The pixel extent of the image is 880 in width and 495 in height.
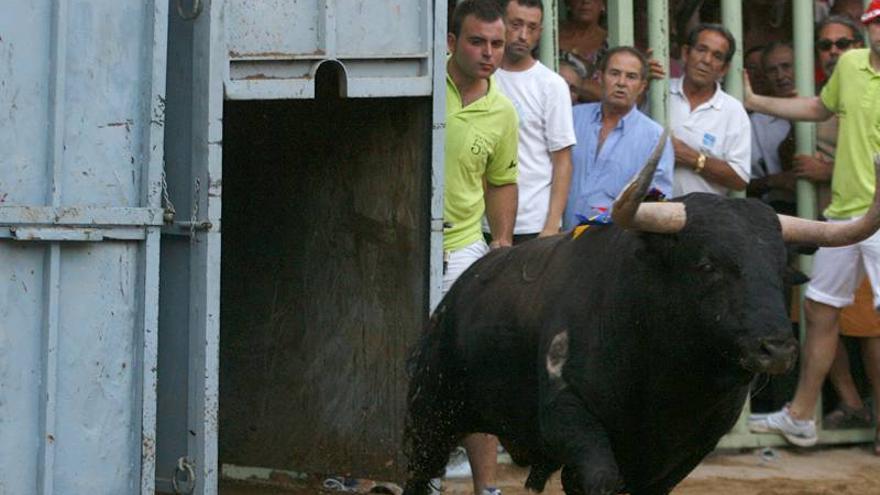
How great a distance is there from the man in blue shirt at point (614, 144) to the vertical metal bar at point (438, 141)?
1204 mm

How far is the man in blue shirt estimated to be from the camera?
9.45 metres

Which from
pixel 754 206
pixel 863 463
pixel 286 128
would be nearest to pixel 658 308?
pixel 754 206

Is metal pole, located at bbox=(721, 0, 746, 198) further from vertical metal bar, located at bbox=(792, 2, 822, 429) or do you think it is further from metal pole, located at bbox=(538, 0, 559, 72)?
metal pole, located at bbox=(538, 0, 559, 72)

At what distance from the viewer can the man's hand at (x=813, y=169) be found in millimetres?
10609

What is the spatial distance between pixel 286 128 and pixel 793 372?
3547mm

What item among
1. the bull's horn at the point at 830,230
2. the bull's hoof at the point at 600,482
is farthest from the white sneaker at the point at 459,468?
the bull's horn at the point at 830,230

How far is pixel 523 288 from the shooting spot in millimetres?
7547

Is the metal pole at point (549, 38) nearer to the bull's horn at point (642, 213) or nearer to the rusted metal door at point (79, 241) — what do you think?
the rusted metal door at point (79, 241)

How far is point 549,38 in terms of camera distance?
995cm

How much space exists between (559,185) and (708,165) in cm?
114

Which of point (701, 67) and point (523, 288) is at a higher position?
point (701, 67)

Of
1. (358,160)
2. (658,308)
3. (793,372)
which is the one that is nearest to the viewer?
(658,308)

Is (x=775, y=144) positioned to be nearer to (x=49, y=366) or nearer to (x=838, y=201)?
(x=838, y=201)

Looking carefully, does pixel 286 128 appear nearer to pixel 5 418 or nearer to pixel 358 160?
pixel 358 160
